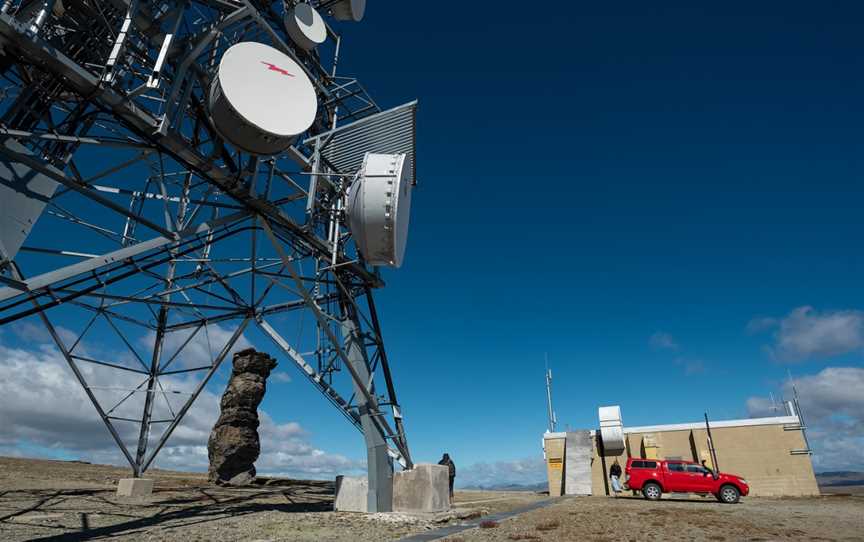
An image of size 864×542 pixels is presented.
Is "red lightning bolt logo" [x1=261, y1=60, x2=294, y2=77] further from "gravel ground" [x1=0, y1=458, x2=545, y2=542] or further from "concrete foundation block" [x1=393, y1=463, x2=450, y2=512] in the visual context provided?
"concrete foundation block" [x1=393, y1=463, x2=450, y2=512]

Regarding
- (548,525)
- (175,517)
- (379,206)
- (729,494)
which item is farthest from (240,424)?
(729,494)

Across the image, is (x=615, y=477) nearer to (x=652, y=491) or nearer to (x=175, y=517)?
(x=652, y=491)

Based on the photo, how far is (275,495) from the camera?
20172 mm

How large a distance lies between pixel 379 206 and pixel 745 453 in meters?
29.7

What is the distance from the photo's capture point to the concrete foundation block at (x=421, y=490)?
15.6 m

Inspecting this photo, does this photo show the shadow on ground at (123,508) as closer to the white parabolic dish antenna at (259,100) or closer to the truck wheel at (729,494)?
the white parabolic dish antenna at (259,100)

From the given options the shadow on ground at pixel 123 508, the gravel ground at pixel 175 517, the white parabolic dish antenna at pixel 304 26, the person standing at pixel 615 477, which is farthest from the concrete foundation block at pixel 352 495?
the person standing at pixel 615 477

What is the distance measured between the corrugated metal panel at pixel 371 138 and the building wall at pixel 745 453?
86.1ft

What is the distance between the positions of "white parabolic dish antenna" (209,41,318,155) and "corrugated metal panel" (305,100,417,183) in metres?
4.45

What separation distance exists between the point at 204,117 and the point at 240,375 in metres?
23.5

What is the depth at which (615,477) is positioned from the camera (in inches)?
1219

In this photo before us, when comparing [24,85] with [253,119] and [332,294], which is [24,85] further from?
[332,294]

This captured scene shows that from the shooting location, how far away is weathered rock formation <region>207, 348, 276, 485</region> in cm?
2786

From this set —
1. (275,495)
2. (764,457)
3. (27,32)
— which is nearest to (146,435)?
(275,495)
